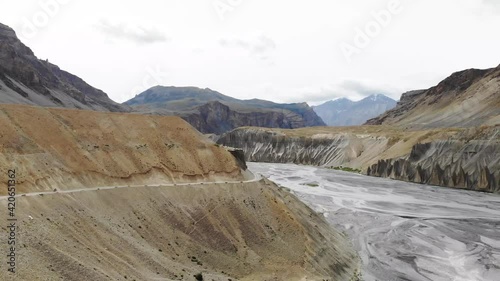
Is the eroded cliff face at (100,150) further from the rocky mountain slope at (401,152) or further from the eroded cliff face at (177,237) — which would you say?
the rocky mountain slope at (401,152)

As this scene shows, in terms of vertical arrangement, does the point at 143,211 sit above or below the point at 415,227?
above

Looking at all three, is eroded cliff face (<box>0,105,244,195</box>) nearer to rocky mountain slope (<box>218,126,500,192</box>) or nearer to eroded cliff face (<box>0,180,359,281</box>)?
eroded cliff face (<box>0,180,359,281</box>)

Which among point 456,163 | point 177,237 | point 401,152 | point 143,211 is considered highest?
point 401,152

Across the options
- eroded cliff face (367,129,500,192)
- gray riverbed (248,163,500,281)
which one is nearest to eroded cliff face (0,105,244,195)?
gray riverbed (248,163,500,281)

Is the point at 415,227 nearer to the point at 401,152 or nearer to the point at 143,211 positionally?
the point at 143,211

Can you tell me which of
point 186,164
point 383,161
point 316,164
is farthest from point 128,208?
point 316,164

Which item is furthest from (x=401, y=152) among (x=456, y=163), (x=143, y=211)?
(x=143, y=211)
